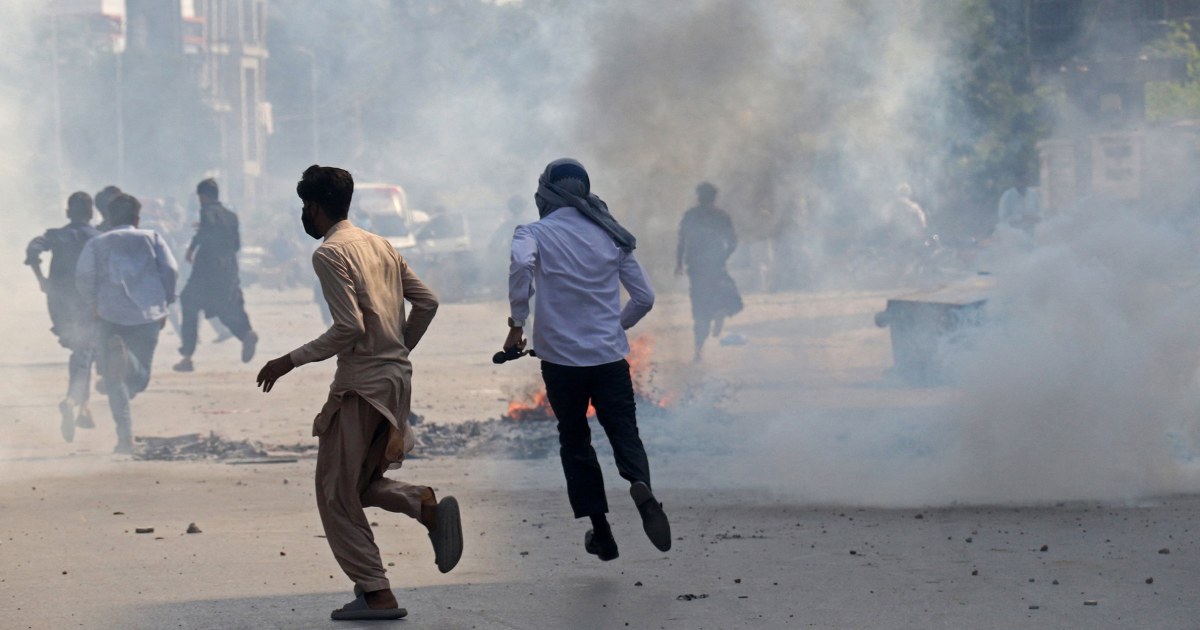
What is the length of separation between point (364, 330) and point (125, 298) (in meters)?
5.03

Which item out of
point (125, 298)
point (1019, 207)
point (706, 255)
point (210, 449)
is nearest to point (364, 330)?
point (210, 449)

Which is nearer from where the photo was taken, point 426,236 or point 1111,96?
point 1111,96

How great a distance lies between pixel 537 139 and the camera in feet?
62.6

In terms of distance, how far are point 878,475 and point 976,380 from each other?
0.64 meters

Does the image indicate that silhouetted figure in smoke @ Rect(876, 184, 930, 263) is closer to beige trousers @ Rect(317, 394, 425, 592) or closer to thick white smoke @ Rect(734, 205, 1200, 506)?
thick white smoke @ Rect(734, 205, 1200, 506)

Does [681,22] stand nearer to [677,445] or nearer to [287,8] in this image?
[677,445]

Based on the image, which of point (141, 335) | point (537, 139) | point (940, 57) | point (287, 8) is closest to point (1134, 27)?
point (940, 57)

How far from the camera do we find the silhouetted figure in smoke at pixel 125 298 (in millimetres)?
8859

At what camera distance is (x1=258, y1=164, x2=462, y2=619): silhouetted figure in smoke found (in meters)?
4.42

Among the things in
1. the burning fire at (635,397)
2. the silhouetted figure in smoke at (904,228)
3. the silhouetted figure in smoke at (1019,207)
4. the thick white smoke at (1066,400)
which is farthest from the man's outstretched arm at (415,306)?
the silhouetted figure in smoke at (904,228)

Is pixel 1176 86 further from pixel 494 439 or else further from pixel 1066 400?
pixel 1066 400

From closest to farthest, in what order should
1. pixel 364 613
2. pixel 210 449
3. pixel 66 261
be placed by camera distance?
pixel 364 613
pixel 210 449
pixel 66 261

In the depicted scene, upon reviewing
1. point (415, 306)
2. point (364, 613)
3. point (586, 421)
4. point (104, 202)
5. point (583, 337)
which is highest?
point (104, 202)

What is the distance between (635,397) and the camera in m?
9.55
